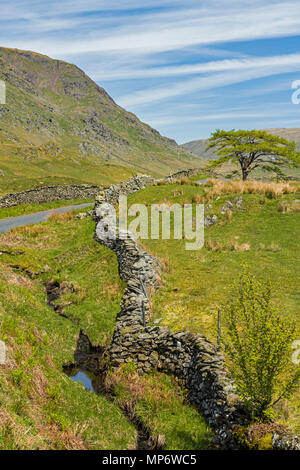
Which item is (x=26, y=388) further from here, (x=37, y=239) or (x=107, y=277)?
(x=37, y=239)

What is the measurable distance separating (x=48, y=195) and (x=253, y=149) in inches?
1200

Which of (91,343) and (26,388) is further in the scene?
(91,343)

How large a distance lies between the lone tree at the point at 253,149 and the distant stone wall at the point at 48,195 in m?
21.0

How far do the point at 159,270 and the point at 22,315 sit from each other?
8.32 meters

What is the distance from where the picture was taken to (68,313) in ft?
62.9

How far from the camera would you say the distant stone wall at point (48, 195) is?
1886 inches

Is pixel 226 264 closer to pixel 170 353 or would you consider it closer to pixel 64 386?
pixel 170 353

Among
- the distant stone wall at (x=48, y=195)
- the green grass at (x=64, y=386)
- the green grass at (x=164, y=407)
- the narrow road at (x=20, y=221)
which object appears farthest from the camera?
the distant stone wall at (x=48, y=195)

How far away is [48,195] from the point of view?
5138 centimetres

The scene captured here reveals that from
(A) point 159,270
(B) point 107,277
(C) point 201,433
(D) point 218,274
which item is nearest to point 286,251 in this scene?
(D) point 218,274

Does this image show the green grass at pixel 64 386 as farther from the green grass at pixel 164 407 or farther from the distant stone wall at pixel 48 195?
the distant stone wall at pixel 48 195

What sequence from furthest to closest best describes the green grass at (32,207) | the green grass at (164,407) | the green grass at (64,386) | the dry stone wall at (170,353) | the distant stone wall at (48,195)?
1. the distant stone wall at (48,195)
2. the green grass at (32,207)
3. the green grass at (164,407)
4. the dry stone wall at (170,353)
5. the green grass at (64,386)

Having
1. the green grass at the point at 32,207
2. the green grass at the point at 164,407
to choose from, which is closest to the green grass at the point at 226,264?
the green grass at the point at 164,407

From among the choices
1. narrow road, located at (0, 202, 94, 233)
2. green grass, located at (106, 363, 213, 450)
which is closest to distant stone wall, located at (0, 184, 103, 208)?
narrow road, located at (0, 202, 94, 233)
